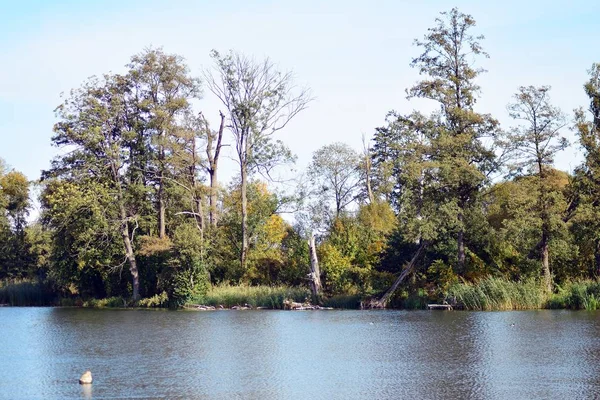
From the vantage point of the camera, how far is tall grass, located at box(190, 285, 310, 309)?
147 feet

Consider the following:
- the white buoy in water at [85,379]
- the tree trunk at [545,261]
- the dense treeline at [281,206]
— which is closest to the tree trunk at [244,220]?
the dense treeline at [281,206]

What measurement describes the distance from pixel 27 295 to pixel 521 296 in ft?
119

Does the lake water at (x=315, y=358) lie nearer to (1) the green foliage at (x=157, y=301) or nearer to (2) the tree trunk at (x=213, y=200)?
(1) the green foliage at (x=157, y=301)

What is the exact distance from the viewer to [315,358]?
22656 mm

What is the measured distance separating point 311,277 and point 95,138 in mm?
17263

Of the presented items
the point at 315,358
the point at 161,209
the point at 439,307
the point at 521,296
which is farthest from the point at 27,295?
the point at 315,358

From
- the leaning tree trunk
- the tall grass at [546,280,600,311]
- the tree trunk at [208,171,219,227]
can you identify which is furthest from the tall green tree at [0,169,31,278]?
the tall grass at [546,280,600,311]

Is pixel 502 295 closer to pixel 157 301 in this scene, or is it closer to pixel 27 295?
pixel 157 301

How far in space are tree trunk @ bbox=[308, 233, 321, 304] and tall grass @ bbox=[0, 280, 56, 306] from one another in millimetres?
21842

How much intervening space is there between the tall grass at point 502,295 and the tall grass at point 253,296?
33.7 ft

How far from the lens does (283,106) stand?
55.1 meters

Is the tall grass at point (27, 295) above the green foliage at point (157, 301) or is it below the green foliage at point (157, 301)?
above

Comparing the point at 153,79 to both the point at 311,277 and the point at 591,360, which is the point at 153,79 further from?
the point at 591,360

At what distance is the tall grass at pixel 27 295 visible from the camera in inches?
2229
